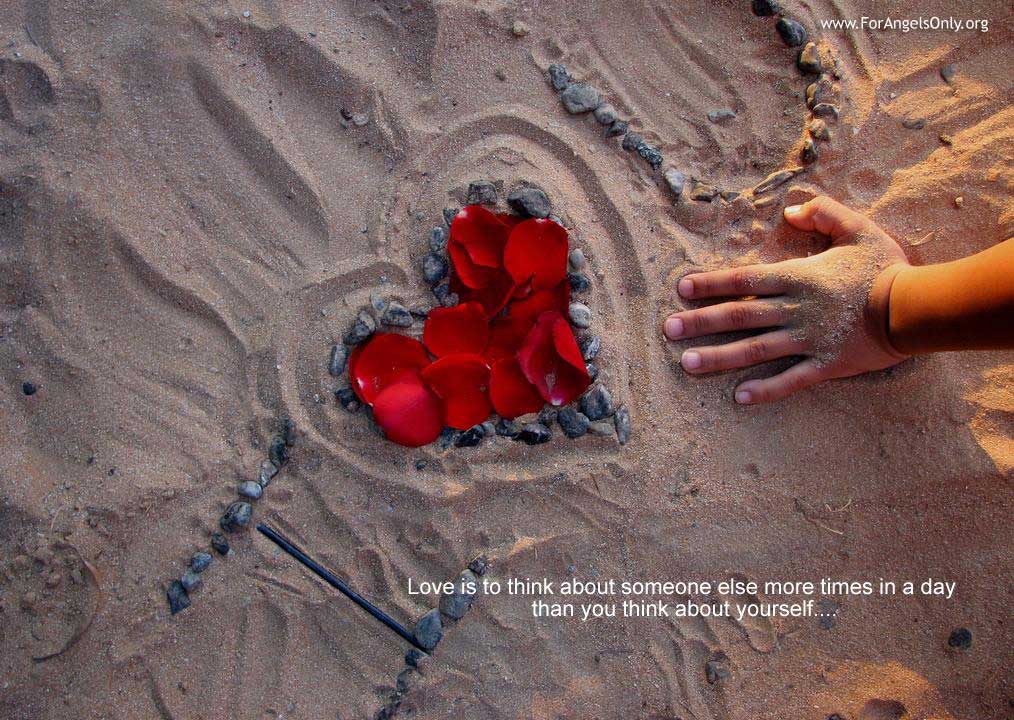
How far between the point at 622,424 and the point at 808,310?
660 mm

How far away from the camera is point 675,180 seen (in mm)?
2271

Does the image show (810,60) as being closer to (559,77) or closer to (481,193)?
(559,77)

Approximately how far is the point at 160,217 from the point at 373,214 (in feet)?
2.13

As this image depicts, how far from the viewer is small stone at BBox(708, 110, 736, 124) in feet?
7.69

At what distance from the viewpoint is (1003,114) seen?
2293 mm

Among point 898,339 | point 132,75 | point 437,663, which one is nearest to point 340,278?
point 132,75

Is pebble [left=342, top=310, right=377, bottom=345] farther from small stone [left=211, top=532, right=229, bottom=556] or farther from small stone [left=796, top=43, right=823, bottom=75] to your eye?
small stone [left=796, top=43, right=823, bottom=75]

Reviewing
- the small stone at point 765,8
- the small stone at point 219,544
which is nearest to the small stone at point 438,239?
the small stone at point 219,544

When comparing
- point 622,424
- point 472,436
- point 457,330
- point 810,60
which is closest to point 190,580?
point 472,436

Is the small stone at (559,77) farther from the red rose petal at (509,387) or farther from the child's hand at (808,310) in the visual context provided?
the red rose petal at (509,387)

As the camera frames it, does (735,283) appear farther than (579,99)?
No

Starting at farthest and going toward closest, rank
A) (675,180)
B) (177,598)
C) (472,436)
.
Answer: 1. (675,180)
2. (472,436)
3. (177,598)

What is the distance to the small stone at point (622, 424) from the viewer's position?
215 cm

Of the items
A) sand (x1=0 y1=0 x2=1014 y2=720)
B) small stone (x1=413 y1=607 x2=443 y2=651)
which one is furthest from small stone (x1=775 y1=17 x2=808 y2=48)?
small stone (x1=413 y1=607 x2=443 y2=651)
